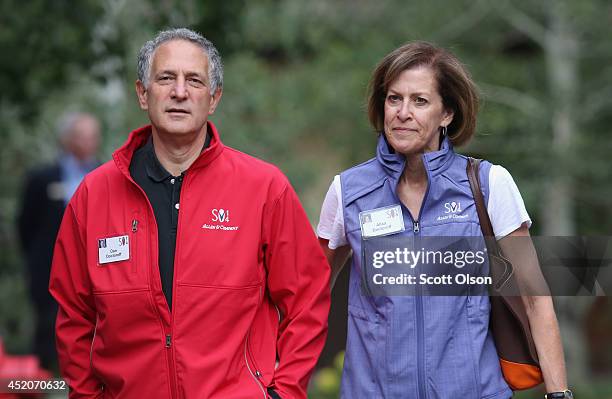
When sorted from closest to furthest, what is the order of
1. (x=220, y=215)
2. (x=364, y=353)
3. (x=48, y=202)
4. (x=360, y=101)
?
(x=220, y=215) → (x=364, y=353) → (x=48, y=202) → (x=360, y=101)

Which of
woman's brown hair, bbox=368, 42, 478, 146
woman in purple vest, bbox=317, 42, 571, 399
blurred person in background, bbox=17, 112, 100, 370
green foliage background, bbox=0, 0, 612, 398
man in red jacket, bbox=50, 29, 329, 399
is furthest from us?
green foliage background, bbox=0, 0, 612, 398

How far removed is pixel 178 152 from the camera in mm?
4523

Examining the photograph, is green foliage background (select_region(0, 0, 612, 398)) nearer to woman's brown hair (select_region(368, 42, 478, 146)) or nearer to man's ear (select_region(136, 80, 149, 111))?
woman's brown hair (select_region(368, 42, 478, 146))

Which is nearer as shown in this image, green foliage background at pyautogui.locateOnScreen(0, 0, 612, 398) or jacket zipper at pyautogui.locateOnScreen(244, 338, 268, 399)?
jacket zipper at pyautogui.locateOnScreen(244, 338, 268, 399)

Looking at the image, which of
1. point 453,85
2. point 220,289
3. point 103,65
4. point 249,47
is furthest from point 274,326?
point 249,47

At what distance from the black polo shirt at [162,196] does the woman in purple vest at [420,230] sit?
2.26 ft

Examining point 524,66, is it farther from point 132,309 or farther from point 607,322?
point 132,309

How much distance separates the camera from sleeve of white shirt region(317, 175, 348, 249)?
4.70m

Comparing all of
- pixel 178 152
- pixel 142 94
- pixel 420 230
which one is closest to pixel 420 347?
pixel 420 230

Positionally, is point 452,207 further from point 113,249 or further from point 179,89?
point 113,249

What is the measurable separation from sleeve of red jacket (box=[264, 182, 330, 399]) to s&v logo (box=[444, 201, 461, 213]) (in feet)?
1.70

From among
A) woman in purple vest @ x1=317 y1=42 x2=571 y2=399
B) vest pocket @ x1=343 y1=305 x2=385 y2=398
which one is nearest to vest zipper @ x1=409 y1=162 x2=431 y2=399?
woman in purple vest @ x1=317 y1=42 x2=571 y2=399

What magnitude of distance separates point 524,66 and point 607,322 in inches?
170

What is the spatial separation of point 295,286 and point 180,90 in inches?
34.3
